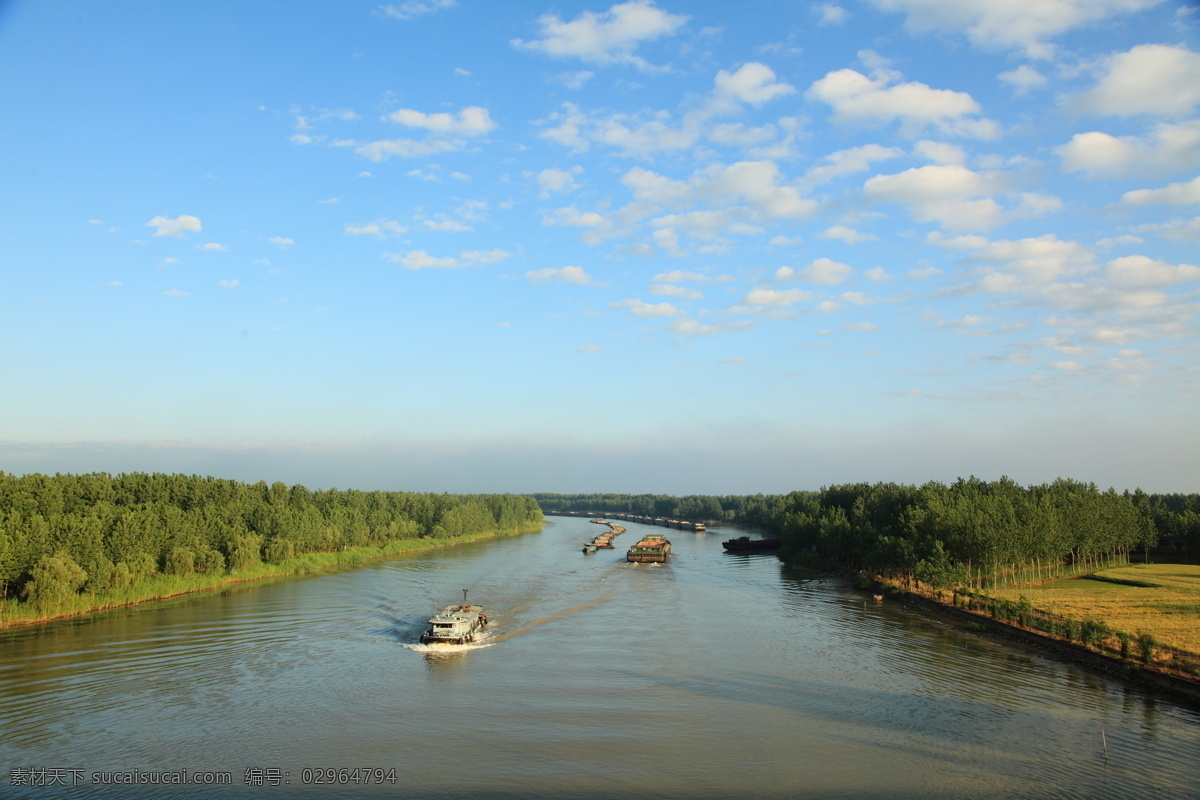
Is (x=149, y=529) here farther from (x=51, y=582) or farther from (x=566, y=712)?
(x=566, y=712)

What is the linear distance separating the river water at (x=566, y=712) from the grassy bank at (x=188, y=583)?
1949 millimetres

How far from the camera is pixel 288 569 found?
79188mm

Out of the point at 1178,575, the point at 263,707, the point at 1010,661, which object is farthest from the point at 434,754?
the point at 1178,575

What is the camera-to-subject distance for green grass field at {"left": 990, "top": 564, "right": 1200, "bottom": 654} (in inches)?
1774

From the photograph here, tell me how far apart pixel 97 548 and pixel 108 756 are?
112 feet

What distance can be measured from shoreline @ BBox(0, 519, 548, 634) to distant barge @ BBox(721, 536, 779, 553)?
50.7 metres

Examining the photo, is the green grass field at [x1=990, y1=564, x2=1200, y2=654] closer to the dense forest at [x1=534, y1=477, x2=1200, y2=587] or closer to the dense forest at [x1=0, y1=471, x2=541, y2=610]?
the dense forest at [x1=534, y1=477, x2=1200, y2=587]

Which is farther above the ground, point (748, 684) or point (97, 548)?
point (97, 548)

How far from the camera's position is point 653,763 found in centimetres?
2531

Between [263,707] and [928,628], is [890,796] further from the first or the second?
[928,628]

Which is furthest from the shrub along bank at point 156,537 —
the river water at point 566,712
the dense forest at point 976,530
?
the dense forest at point 976,530

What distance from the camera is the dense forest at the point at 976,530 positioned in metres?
62.2

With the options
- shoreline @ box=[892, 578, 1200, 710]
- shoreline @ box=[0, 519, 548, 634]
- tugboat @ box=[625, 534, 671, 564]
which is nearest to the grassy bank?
A: shoreline @ box=[0, 519, 548, 634]

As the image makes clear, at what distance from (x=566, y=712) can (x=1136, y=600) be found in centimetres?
5645
